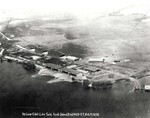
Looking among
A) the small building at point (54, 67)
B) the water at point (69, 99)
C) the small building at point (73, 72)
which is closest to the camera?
the water at point (69, 99)

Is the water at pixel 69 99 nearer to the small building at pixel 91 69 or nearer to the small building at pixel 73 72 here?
the small building at pixel 73 72

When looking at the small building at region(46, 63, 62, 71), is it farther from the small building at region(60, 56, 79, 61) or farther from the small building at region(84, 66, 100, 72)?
the small building at region(84, 66, 100, 72)

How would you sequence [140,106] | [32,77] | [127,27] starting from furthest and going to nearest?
1. [127,27]
2. [32,77]
3. [140,106]

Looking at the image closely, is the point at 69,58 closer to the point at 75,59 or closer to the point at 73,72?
the point at 75,59

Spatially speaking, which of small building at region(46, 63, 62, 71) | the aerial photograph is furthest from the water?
small building at region(46, 63, 62, 71)

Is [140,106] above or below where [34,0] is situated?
below

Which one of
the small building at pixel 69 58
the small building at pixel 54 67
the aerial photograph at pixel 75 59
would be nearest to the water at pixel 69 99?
the aerial photograph at pixel 75 59

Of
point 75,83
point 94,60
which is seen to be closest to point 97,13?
point 94,60

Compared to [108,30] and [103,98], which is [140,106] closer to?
[103,98]
